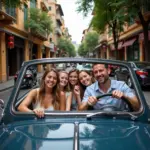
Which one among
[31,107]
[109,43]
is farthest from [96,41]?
[31,107]

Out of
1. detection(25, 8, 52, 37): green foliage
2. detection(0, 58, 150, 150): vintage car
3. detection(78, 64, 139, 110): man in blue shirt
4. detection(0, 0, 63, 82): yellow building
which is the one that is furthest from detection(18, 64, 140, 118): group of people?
detection(25, 8, 52, 37): green foliage

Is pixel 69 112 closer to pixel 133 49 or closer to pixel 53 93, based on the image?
pixel 53 93

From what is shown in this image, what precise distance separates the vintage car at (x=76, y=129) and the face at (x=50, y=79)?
26cm

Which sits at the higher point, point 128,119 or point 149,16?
point 149,16

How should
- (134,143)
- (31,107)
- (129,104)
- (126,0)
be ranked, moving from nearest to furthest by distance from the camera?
(134,143) → (129,104) → (31,107) → (126,0)

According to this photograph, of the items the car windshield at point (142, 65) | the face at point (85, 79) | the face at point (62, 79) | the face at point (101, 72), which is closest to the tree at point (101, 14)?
the car windshield at point (142, 65)

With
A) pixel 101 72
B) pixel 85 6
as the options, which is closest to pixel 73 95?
pixel 101 72

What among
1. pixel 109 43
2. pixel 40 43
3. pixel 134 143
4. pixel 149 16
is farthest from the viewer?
pixel 109 43

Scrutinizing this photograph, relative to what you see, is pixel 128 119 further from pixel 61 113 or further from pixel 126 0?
pixel 126 0

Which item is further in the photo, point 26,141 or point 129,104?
point 129,104

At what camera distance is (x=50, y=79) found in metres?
3.42

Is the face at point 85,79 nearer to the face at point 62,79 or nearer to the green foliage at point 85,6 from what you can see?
the face at point 62,79

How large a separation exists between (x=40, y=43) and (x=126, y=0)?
86.7 ft

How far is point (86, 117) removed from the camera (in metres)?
2.83
